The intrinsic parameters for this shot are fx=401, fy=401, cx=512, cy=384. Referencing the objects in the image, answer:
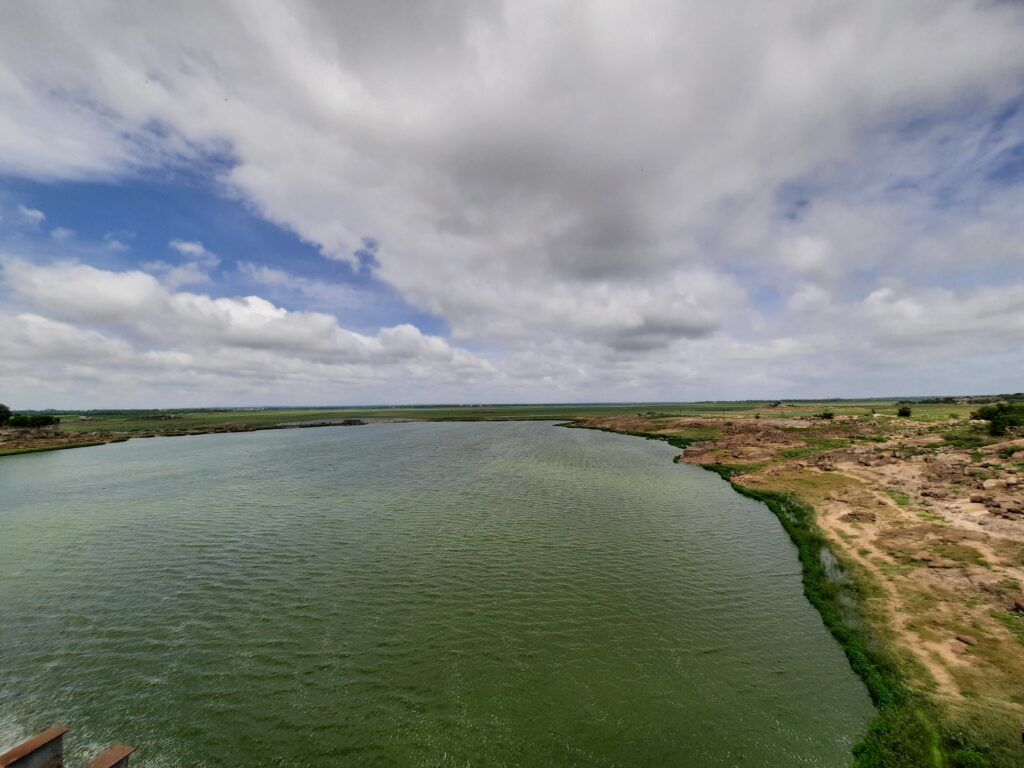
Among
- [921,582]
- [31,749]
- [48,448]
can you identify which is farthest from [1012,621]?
[48,448]

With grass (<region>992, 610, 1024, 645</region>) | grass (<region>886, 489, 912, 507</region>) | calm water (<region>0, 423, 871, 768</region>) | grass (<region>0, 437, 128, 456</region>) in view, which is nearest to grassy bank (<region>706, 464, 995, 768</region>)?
calm water (<region>0, 423, 871, 768</region>)

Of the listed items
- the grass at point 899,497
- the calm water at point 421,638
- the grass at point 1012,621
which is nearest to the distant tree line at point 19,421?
the calm water at point 421,638

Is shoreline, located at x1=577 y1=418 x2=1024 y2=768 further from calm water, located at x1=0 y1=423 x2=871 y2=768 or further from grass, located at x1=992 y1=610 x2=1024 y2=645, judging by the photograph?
calm water, located at x1=0 y1=423 x2=871 y2=768

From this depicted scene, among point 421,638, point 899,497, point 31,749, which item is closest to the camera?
point 31,749

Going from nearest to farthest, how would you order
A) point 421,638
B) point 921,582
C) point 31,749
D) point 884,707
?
point 31,749 → point 884,707 → point 421,638 → point 921,582

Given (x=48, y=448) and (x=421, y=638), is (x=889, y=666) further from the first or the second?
(x=48, y=448)

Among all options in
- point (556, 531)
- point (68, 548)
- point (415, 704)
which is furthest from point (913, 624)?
point (68, 548)

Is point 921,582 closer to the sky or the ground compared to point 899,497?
closer to the ground

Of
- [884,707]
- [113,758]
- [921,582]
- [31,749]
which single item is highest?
[31,749]
